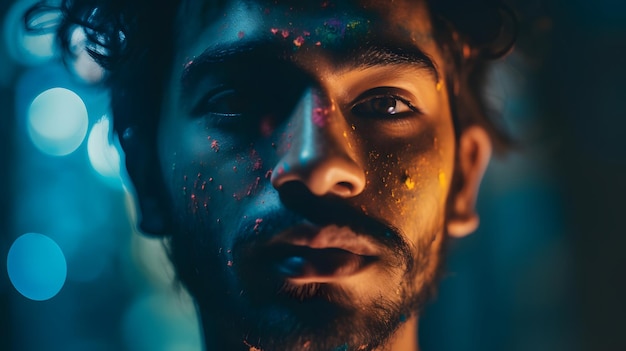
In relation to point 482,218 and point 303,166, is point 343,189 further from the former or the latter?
point 482,218

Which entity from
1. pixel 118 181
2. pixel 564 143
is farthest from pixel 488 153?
pixel 118 181

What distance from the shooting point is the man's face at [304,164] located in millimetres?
845

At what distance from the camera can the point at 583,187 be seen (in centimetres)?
105

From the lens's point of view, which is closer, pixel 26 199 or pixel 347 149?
pixel 347 149

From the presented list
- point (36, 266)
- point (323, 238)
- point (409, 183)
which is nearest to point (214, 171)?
point (323, 238)

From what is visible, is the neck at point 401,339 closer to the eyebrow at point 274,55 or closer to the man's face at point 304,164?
the man's face at point 304,164

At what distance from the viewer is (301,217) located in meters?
0.84

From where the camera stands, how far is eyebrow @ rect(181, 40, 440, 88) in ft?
2.84

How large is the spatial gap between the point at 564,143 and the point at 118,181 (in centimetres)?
88

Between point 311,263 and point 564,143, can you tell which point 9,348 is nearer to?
point 311,263

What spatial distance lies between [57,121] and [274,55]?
490 mm

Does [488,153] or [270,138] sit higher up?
[270,138]

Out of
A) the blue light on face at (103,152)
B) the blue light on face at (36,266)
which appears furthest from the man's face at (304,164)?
the blue light on face at (36,266)

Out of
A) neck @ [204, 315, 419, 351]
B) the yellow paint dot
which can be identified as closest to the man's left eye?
the yellow paint dot
